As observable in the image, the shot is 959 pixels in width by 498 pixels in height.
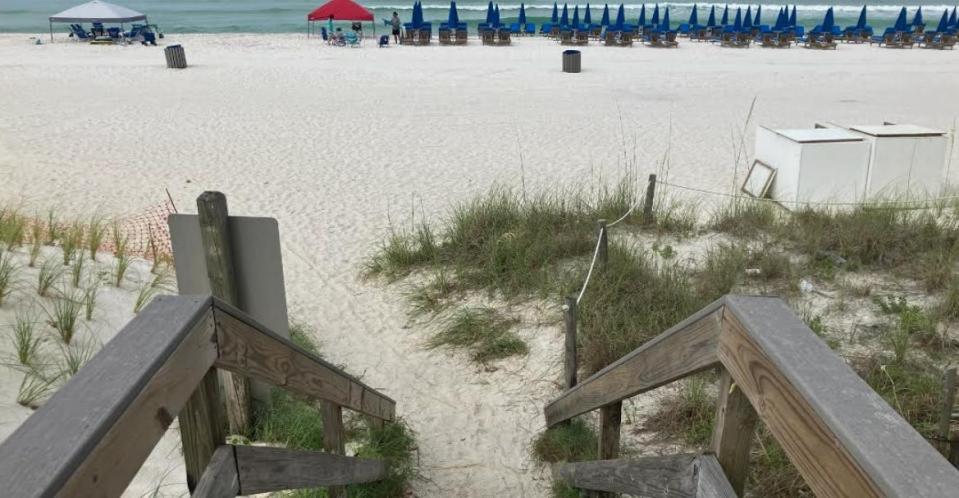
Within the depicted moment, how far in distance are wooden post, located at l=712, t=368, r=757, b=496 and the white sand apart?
243 cm

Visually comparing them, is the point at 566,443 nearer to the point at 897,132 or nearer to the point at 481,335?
the point at 481,335

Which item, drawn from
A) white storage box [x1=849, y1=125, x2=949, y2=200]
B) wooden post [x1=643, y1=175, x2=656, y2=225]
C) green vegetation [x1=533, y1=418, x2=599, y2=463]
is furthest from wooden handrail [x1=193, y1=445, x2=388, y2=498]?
white storage box [x1=849, y1=125, x2=949, y2=200]

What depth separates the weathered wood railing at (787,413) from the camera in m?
0.96

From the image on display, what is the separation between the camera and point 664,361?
1802 millimetres

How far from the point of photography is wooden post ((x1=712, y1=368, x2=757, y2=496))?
1449 mm

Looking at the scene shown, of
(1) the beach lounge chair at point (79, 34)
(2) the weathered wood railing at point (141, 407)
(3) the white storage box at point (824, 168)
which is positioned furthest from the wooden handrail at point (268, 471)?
(1) the beach lounge chair at point (79, 34)

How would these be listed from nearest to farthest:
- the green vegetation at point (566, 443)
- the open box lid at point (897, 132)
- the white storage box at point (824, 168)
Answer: the green vegetation at point (566, 443) → the white storage box at point (824, 168) → the open box lid at point (897, 132)

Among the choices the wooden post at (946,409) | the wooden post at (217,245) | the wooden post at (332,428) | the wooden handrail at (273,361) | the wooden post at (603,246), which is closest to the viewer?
the wooden handrail at (273,361)

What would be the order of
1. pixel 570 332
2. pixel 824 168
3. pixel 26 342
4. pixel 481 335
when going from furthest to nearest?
pixel 824 168, pixel 481 335, pixel 570 332, pixel 26 342

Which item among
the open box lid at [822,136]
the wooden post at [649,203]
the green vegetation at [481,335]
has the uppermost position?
the open box lid at [822,136]

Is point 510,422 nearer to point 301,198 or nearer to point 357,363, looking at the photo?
point 357,363

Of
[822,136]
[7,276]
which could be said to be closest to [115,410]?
[7,276]

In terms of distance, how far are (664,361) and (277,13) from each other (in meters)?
54.4

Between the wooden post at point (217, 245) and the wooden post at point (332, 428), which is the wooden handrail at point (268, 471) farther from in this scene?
the wooden post at point (217, 245)
